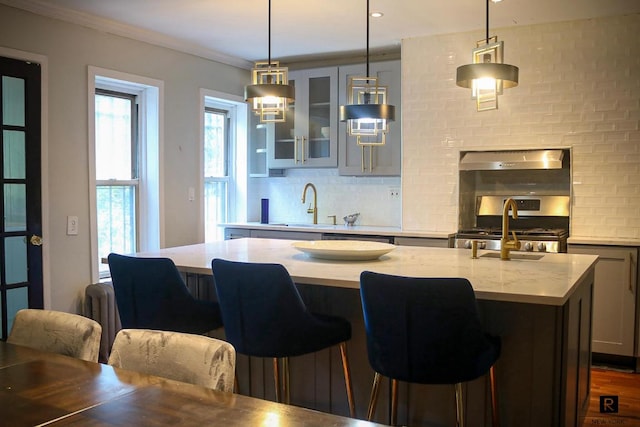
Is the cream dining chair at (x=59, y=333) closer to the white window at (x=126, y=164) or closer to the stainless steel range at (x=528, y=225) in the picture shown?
the white window at (x=126, y=164)

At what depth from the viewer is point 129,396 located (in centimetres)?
153

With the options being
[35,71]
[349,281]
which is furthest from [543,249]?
[35,71]

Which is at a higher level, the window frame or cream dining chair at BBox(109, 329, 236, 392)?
the window frame

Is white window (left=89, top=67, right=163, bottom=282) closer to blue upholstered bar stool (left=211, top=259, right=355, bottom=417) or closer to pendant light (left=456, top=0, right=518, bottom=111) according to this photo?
blue upholstered bar stool (left=211, top=259, right=355, bottom=417)

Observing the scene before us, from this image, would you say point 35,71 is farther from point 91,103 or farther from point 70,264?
point 70,264

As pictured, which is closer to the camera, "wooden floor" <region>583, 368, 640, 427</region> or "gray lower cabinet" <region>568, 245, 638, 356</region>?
"wooden floor" <region>583, 368, 640, 427</region>

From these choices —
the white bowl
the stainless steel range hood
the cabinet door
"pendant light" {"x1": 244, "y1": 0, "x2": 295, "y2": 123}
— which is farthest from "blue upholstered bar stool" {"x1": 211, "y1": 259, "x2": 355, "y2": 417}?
the cabinet door

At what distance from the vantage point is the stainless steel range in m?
4.46

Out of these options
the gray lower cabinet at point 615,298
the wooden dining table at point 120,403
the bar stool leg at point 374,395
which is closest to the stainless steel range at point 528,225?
the gray lower cabinet at point 615,298

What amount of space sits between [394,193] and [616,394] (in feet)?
8.64

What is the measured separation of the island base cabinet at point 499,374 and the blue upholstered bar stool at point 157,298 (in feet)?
1.28

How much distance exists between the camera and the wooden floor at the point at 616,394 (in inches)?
132

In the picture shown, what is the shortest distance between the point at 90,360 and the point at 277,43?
388 centimetres

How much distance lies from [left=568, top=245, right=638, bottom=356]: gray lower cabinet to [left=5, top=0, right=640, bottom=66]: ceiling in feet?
5.61
